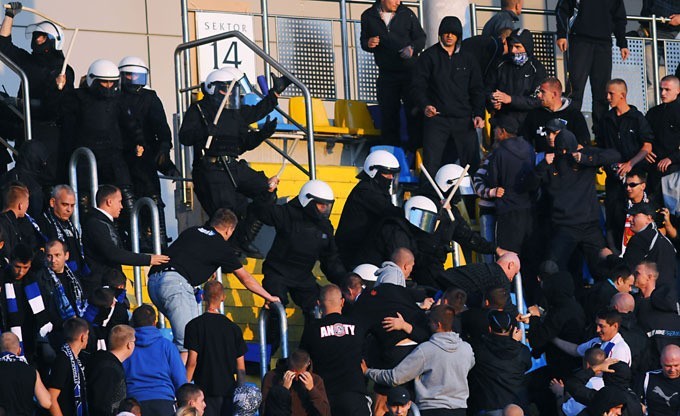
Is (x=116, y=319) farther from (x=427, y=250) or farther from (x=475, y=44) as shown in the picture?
(x=475, y=44)

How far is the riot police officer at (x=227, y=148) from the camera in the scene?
16.0m

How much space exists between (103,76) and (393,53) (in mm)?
3119

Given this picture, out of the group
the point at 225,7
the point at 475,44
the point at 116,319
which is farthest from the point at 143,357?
the point at 225,7

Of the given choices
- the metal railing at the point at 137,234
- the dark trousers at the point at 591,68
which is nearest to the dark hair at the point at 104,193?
the metal railing at the point at 137,234

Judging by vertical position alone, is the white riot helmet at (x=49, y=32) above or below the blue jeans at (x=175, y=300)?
above

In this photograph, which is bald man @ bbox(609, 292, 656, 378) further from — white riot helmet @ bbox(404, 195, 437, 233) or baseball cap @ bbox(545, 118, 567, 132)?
baseball cap @ bbox(545, 118, 567, 132)

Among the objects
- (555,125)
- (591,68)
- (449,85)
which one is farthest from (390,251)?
(591,68)

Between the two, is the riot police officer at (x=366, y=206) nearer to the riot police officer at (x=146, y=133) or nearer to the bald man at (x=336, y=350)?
the riot police officer at (x=146, y=133)

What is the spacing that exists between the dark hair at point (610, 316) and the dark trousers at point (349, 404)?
2.01m

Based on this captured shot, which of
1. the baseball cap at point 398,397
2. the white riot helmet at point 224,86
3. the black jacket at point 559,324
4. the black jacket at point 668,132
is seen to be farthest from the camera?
the black jacket at point 668,132

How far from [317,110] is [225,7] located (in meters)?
3.04

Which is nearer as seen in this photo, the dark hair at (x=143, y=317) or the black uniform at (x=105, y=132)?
the dark hair at (x=143, y=317)

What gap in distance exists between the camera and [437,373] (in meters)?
13.6

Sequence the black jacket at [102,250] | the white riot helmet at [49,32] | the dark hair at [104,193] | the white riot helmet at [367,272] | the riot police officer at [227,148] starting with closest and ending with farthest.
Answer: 1. the black jacket at [102,250]
2. the dark hair at [104,193]
3. the white riot helmet at [367,272]
4. the riot police officer at [227,148]
5. the white riot helmet at [49,32]
